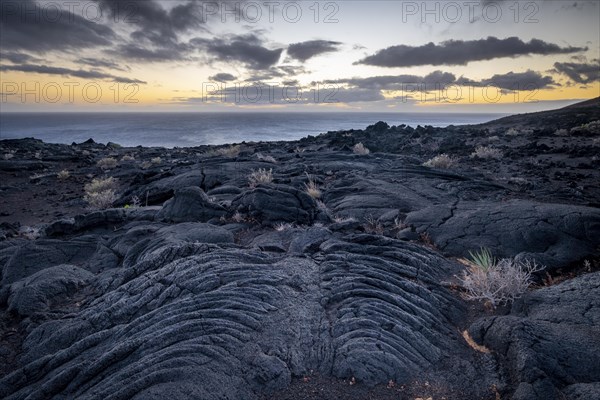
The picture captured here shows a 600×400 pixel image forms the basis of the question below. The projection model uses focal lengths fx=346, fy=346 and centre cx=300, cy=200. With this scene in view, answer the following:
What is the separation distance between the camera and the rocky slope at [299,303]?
4383 millimetres

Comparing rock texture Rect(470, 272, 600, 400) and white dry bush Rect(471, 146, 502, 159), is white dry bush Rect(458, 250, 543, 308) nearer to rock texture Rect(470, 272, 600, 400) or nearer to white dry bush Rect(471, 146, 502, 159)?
rock texture Rect(470, 272, 600, 400)

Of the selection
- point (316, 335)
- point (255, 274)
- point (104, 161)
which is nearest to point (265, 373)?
point (316, 335)

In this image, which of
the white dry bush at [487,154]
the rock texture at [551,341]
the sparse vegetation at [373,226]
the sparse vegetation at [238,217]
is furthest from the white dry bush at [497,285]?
the white dry bush at [487,154]

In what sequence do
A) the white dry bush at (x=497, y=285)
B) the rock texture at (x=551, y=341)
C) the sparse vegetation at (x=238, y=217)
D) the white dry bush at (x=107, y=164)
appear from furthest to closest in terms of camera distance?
1. the white dry bush at (x=107, y=164)
2. the sparse vegetation at (x=238, y=217)
3. the white dry bush at (x=497, y=285)
4. the rock texture at (x=551, y=341)

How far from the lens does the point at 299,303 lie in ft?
19.1

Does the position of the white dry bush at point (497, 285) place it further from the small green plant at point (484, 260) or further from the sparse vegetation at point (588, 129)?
the sparse vegetation at point (588, 129)

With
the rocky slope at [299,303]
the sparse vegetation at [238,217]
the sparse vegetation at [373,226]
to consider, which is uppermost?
the sparse vegetation at [238,217]

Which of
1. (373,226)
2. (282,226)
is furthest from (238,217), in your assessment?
(373,226)

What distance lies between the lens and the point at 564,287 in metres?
5.89

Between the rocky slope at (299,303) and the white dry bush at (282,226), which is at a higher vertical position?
the white dry bush at (282,226)

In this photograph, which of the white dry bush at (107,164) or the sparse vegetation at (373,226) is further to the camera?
the white dry bush at (107,164)

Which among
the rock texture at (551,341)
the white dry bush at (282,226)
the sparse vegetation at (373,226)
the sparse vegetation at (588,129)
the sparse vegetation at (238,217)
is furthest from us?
the sparse vegetation at (588,129)

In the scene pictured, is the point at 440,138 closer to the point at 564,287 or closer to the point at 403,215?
the point at 403,215

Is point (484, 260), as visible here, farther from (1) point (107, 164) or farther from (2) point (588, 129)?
Answer: (1) point (107, 164)
